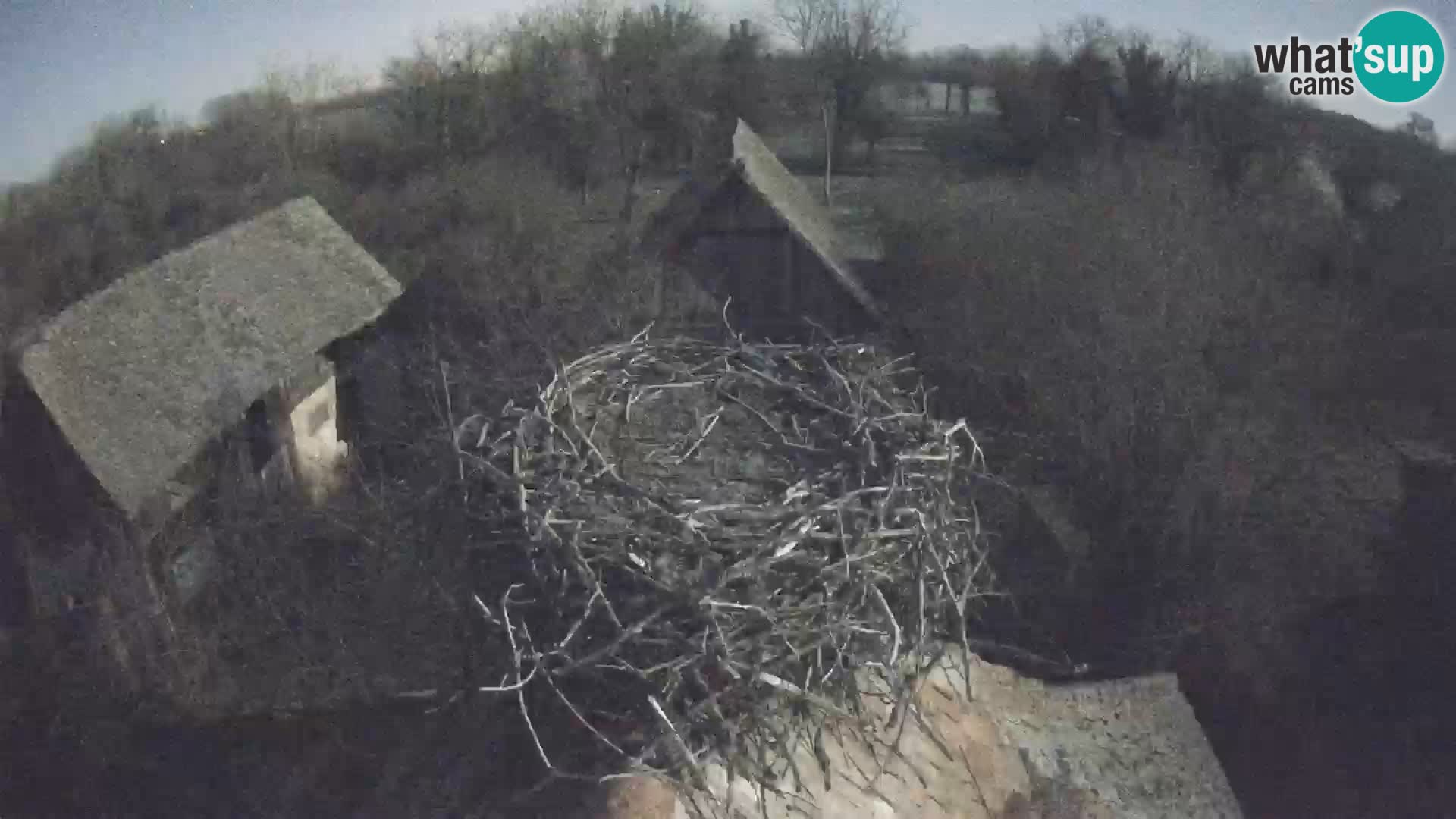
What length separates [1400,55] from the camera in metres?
8.47

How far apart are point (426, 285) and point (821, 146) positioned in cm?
541

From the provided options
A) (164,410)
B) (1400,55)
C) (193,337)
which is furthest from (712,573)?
(193,337)

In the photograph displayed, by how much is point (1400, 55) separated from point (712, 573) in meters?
8.00

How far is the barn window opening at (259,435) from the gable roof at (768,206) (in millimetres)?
4432

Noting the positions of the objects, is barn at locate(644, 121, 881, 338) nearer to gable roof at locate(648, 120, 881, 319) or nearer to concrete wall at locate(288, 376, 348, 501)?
gable roof at locate(648, 120, 881, 319)

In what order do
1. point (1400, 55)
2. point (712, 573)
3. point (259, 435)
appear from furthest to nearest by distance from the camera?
1. point (259, 435)
2. point (1400, 55)
3. point (712, 573)

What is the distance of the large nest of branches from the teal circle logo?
655 cm

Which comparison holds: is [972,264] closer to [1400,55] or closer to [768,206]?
[768,206]

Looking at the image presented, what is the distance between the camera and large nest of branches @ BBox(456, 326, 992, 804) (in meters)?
2.99

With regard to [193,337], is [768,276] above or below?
above

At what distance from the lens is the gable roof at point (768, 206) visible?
11.2 meters

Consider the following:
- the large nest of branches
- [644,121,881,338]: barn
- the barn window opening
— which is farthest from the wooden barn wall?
the large nest of branches

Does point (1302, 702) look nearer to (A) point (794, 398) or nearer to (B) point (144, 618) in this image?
(A) point (794, 398)

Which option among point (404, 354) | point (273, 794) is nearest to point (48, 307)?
point (404, 354)
